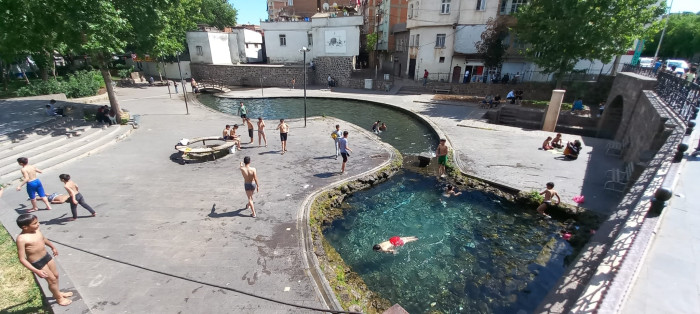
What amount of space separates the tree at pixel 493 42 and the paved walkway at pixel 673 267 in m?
27.3

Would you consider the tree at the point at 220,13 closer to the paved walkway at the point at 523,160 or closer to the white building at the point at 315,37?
the white building at the point at 315,37

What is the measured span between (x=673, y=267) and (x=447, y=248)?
495cm

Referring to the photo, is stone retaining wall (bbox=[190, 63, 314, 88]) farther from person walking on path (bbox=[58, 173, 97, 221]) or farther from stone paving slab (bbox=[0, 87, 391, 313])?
person walking on path (bbox=[58, 173, 97, 221])

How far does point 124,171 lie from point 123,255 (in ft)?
19.2

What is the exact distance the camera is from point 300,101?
2919 cm

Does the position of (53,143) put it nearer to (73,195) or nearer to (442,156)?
(73,195)

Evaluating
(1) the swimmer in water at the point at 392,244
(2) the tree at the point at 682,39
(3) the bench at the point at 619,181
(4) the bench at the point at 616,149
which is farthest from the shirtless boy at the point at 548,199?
(2) the tree at the point at 682,39

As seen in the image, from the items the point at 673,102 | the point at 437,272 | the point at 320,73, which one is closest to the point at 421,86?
the point at 320,73

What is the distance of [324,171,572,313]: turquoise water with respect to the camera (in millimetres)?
7219

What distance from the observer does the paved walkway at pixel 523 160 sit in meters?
11.3

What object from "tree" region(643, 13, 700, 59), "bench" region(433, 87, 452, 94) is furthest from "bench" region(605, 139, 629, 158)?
"tree" region(643, 13, 700, 59)

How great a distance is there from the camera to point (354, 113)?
25062mm

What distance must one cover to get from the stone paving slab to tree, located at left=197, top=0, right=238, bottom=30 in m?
42.2

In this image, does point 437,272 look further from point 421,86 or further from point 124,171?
point 421,86
